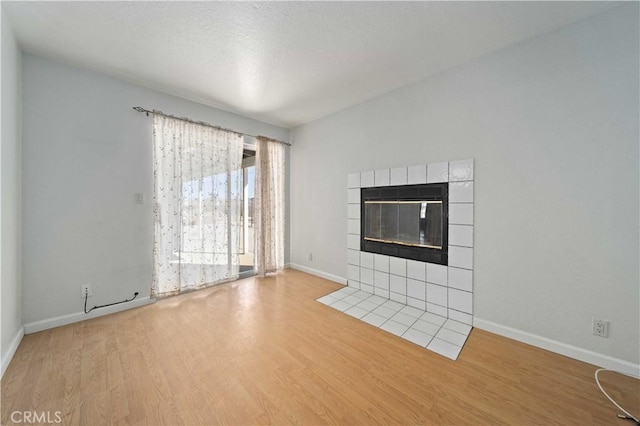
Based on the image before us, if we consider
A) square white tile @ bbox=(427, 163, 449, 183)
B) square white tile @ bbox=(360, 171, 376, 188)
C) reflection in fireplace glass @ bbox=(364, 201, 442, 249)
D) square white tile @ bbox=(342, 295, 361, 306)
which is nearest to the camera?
square white tile @ bbox=(427, 163, 449, 183)

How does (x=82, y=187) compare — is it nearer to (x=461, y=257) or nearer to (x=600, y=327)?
(x=461, y=257)

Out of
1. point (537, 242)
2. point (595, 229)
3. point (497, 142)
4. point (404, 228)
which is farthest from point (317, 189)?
point (595, 229)

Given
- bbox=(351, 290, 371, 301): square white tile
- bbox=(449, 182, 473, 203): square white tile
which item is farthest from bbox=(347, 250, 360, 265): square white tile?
bbox=(449, 182, 473, 203): square white tile

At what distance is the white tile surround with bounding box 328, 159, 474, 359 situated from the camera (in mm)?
2350

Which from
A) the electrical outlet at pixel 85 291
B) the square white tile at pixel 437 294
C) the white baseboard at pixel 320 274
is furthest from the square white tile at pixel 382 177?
the electrical outlet at pixel 85 291

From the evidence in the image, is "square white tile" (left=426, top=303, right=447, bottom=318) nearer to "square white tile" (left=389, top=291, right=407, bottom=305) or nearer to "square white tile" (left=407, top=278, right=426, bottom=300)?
"square white tile" (left=407, top=278, right=426, bottom=300)

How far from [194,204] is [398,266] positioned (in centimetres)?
278

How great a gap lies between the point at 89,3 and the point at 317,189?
9.76 ft

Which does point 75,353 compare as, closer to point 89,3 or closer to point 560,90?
point 89,3

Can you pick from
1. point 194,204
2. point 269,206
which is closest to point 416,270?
point 269,206

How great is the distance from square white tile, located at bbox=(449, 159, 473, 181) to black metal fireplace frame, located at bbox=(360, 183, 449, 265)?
12 centimetres

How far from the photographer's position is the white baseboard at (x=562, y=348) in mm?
1657

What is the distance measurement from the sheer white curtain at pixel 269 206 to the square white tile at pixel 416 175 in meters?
2.27

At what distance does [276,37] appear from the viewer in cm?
198
